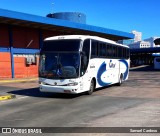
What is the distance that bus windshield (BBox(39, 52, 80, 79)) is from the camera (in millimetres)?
16859

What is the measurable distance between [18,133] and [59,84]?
310 inches

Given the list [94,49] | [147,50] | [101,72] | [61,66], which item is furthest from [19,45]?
[147,50]

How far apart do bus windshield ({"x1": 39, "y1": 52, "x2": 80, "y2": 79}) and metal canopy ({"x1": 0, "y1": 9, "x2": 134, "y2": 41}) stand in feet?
47.7

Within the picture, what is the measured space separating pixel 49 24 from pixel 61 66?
20392 mm

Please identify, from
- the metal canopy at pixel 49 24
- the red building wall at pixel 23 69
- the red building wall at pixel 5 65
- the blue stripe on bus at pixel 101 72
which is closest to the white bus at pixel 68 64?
the blue stripe on bus at pixel 101 72

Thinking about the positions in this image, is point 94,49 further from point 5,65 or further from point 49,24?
point 49,24

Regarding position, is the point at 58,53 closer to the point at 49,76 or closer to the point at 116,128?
the point at 49,76

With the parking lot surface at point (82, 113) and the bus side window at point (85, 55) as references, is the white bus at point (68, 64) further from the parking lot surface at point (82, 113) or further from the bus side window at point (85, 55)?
the parking lot surface at point (82, 113)

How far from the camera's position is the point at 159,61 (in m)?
→ 66.6

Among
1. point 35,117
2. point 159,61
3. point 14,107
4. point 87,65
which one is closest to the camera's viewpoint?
point 35,117

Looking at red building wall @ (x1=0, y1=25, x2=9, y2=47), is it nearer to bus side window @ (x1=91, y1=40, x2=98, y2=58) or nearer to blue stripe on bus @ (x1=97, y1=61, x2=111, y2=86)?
blue stripe on bus @ (x1=97, y1=61, x2=111, y2=86)

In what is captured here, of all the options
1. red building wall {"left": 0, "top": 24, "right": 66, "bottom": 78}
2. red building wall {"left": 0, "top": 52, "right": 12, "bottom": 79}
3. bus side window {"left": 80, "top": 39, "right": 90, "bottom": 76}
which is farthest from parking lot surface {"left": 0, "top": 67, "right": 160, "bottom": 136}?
red building wall {"left": 0, "top": 24, "right": 66, "bottom": 78}

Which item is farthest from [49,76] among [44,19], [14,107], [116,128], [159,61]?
[159,61]

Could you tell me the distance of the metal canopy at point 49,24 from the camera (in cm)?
3181
